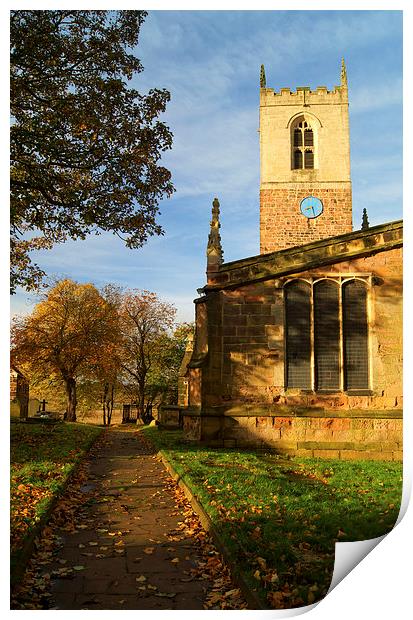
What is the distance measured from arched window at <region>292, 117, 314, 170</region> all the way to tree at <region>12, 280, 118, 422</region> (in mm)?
13523

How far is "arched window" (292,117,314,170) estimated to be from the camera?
29.3 m

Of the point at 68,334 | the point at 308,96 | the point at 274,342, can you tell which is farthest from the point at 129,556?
the point at 308,96

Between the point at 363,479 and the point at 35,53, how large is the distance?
695 centimetres

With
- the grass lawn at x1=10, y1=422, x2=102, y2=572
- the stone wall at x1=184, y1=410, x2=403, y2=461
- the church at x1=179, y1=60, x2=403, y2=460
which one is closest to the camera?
the grass lawn at x1=10, y1=422, x2=102, y2=572

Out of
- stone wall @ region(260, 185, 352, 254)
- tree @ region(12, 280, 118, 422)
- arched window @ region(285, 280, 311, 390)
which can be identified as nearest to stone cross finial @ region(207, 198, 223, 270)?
arched window @ region(285, 280, 311, 390)

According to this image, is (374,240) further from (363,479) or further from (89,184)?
(89,184)

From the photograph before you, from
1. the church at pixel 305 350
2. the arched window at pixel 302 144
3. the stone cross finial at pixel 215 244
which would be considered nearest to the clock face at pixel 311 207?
the arched window at pixel 302 144

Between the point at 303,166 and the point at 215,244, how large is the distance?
19.2 metres

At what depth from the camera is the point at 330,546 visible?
462 cm

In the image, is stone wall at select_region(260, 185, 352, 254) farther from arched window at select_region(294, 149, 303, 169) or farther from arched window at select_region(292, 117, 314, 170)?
arched window at select_region(292, 117, 314, 170)

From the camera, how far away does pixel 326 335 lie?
35.7 feet

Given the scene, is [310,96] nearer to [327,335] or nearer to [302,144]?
[302,144]

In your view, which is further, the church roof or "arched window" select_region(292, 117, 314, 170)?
"arched window" select_region(292, 117, 314, 170)

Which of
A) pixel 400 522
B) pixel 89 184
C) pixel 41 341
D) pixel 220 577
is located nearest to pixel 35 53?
pixel 89 184
